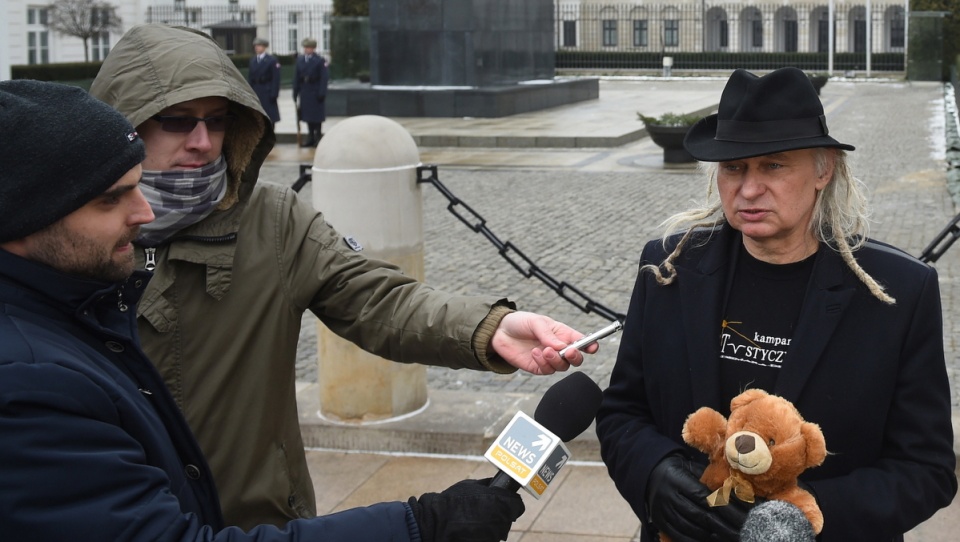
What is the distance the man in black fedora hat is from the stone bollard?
2.92 m

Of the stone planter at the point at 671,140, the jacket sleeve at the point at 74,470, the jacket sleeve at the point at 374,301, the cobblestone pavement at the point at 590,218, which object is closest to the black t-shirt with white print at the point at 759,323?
the jacket sleeve at the point at 374,301

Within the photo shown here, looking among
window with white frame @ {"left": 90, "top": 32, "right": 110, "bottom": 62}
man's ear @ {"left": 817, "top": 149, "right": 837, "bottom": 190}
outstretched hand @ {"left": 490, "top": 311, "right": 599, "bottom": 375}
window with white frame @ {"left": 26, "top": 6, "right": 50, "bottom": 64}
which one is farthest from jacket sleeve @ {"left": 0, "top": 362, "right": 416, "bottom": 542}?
window with white frame @ {"left": 90, "top": 32, "right": 110, "bottom": 62}

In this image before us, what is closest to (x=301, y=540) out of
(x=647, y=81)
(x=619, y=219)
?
(x=619, y=219)

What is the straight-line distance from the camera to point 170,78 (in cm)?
268

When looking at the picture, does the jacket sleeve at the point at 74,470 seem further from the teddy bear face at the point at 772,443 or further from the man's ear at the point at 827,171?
the man's ear at the point at 827,171

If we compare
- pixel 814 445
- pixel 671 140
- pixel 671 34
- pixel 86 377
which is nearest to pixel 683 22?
pixel 671 34

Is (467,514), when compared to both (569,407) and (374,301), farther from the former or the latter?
(374,301)

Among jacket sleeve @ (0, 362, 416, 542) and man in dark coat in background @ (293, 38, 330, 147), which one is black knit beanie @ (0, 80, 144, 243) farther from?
man in dark coat in background @ (293, 38, 330, 147)

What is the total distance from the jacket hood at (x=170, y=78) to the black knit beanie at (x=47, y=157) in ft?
1.92

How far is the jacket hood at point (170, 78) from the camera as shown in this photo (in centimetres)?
267

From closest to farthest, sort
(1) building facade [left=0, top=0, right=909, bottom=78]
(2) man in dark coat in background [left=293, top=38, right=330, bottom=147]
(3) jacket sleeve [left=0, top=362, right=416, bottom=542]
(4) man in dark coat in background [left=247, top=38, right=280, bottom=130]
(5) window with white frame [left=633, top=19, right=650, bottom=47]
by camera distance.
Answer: (3) jacket sleeve [left=0, top=362, right=416, bottom=542] < (2) man in dark coat in background [left=293, top=38, right=330, bottom=147] < (4) man in dark coat in background [left=247, top=38, right=280, bottom=130] < (1) building facade [left=0, top=0, right=909, bottom=78] < (5) window with white frame [left=633, top=19, right=650, bottom=47]

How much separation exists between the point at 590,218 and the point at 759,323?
9.82m

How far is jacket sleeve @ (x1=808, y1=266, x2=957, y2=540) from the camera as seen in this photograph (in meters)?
2.56

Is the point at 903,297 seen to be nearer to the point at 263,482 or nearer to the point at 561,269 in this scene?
the point at 263,482
